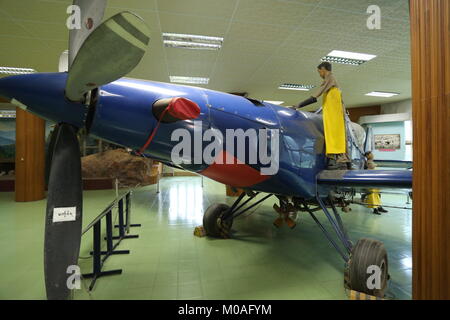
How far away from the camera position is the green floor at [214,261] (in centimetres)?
202

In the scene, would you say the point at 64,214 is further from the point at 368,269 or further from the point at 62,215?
the point at 368,269

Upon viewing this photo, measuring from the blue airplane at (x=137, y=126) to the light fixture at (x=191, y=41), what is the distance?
9.38 feet

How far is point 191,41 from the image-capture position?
14.6ft

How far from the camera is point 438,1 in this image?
990mm

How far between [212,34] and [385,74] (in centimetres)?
542

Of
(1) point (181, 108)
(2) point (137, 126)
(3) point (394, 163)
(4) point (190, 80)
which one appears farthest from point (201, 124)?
(3) point (394, 163)

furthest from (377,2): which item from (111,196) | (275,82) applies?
(111,196)

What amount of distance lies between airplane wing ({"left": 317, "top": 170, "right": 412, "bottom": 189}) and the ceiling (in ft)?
8.78

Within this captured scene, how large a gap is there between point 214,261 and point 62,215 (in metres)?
1.76

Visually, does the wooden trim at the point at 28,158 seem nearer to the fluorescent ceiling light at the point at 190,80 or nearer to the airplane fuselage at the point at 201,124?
the fluorescent ceiling light at the point at 190,80

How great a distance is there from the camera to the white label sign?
147 cm

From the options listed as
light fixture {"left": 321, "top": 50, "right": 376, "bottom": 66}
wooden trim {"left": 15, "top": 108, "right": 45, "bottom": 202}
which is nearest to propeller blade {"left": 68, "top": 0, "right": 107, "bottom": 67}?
light fixture {"left": 321, "top": 50, "right": 376, "bottom": 66}

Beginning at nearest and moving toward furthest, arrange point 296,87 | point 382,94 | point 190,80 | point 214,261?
point 214,261 → point 190,80 → point 296,87 → point 382,94

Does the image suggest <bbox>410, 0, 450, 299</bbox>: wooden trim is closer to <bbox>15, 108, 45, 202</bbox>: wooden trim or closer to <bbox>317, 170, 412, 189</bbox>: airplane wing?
<bbox>317, 170, 412, 189</bbox>: airplane wing
